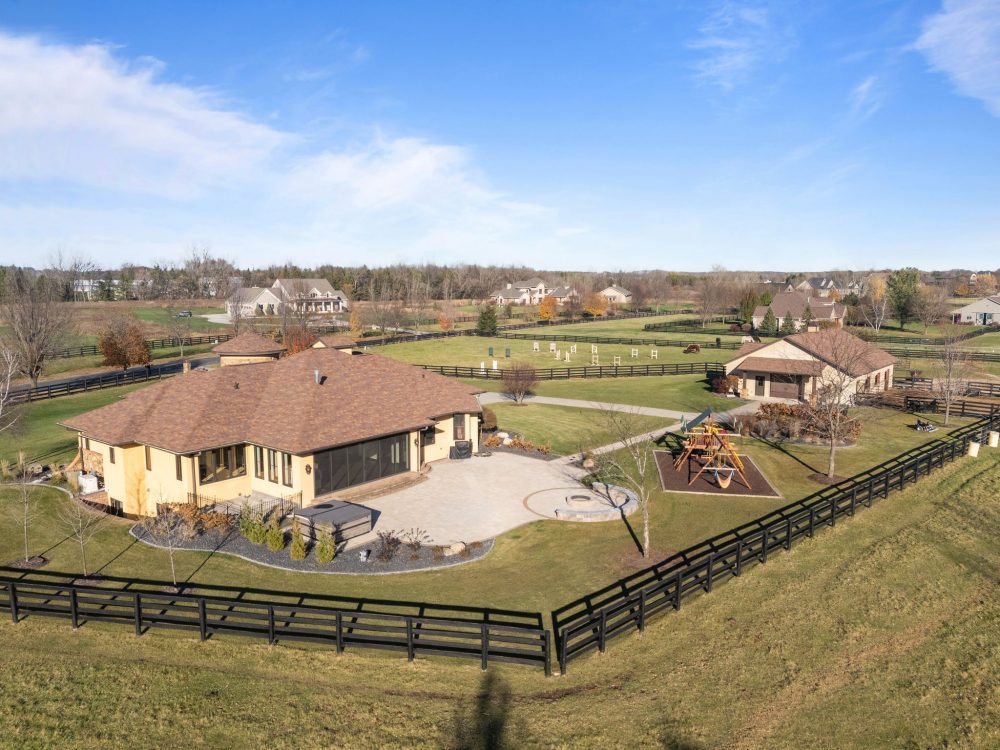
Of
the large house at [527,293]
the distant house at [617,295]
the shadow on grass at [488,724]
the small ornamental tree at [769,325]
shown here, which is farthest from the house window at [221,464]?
the distant house at [617,295]

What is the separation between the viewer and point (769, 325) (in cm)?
9344

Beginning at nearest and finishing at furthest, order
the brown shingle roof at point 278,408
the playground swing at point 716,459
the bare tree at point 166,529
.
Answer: the bare tree at point 166,529 < the brown shingle roof at point 278,408 < the playground swing at point 716,459

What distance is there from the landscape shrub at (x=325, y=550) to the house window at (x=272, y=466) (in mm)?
6460

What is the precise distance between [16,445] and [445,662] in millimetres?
30690

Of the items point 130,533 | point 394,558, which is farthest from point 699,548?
point 130,533

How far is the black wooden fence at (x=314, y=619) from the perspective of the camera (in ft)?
45.4

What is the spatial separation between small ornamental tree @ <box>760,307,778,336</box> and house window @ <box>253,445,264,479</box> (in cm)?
8123

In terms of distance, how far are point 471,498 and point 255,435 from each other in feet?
29.8

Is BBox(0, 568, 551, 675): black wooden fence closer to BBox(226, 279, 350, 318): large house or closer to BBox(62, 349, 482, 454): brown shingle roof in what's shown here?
BBox(62, 349, 482, 454): brown shingle roof

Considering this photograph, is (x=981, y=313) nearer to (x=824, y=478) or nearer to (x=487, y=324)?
(x=487, y=324)

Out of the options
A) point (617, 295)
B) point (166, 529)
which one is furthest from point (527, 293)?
point (166, 529)

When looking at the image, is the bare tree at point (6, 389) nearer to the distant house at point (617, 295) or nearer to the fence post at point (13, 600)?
the fence post at point (13, 600)

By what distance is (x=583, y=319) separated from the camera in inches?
4771

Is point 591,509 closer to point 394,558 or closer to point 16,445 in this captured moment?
point 394,558
